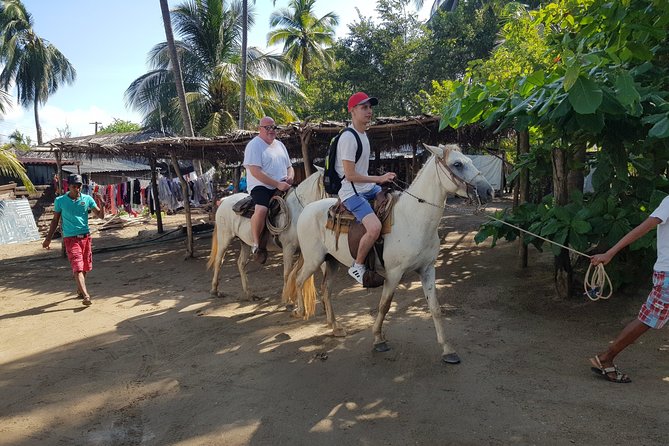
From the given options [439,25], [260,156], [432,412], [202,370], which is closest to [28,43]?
[439,25]

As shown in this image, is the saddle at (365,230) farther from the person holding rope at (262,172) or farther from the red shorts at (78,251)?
the red shorts at (78,251)

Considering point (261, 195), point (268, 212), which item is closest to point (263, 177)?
point (261, 195)

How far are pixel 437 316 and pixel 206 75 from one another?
19.8m

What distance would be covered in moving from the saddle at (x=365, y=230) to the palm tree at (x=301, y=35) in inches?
967

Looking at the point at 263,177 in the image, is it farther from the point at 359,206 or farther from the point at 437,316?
the point at 437,316

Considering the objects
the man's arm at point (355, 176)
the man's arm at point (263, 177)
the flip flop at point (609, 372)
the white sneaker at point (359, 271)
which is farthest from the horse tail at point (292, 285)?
the flip flop at point (609, 372)

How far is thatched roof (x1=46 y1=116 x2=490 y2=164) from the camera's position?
333 inches

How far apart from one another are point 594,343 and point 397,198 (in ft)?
7.95

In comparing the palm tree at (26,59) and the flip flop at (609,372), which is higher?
the palm tree at (26,59)

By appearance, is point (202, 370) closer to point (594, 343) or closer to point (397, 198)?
point (397, 198)

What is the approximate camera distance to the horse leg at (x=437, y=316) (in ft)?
13.4

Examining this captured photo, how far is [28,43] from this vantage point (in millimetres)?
29203

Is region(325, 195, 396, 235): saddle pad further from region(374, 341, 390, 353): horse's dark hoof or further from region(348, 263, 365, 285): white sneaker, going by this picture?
region(374, 341, 390, 353): horse's dark hoof

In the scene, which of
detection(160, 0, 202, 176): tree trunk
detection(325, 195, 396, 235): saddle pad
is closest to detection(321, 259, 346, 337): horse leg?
detection(325, 195, 396, 235): saddle pad
